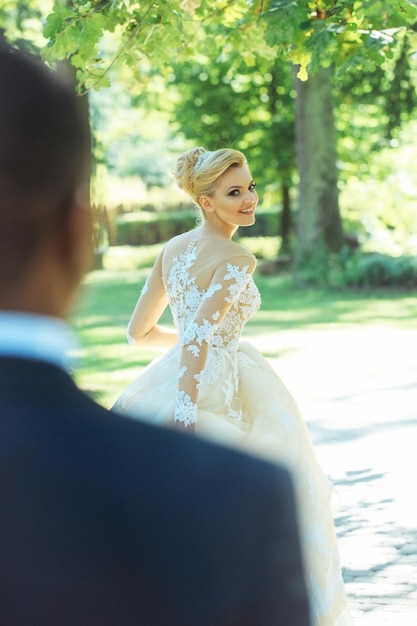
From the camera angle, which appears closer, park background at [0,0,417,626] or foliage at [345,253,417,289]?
park background at [0,0,417,626]

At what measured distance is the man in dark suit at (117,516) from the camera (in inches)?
32.6

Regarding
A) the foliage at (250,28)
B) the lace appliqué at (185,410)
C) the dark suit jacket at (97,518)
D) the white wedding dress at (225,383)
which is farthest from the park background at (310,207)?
the lace appliqué at (185,410)

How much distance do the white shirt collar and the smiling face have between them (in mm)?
3832

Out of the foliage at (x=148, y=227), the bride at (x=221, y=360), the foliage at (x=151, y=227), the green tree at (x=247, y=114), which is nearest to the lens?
the bride at (x=221, y=360)

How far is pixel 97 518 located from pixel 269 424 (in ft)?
12.1

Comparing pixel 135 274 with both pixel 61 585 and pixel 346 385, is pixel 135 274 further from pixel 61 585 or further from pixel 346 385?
pixel 61 585

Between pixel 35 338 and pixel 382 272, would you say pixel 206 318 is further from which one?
pixel 382 272

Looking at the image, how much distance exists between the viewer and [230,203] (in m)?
4.80

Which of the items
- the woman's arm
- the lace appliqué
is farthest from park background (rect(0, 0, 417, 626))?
the lace appliqué

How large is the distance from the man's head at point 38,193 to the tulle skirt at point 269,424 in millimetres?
3115

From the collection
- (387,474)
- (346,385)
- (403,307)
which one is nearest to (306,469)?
(387,474)

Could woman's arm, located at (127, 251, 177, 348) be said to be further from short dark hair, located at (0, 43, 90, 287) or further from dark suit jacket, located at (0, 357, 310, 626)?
dark suit jacket, located at (0, 357, 310, 626)

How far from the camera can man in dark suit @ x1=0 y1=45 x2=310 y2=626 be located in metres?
0.83

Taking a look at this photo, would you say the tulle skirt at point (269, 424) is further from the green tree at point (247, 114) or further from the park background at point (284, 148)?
the green tree at point (247, 114)
